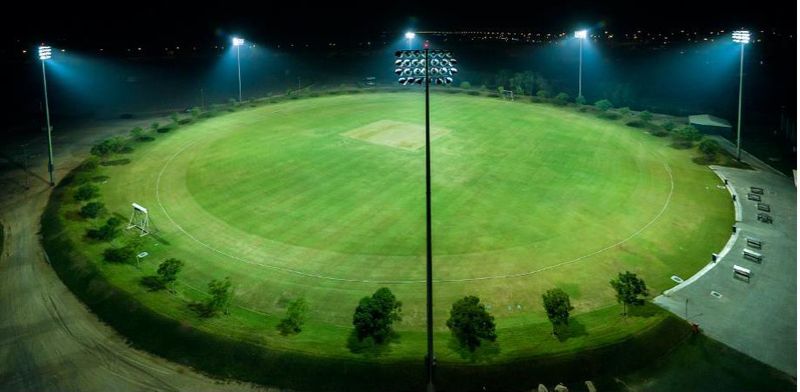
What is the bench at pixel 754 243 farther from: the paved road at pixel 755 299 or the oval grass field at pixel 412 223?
the oval grass field at pixel 412 223

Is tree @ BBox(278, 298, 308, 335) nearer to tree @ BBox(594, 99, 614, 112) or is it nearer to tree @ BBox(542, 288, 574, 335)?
tree @ BBox(542, 288, 574, 335)

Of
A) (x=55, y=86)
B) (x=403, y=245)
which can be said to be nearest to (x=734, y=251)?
(x=403, y=245)

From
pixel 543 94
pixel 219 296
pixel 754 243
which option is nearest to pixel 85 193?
pixel 219 296

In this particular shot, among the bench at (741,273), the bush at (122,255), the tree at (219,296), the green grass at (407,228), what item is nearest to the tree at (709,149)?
the green grass at (407,228)

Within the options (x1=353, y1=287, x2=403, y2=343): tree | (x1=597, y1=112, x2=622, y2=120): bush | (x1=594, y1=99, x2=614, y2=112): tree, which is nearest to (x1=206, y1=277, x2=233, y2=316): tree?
(x1=353, y1=287, x2=403, y2=343): tree

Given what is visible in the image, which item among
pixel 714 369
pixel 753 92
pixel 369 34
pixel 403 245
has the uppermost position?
pixel 369 34

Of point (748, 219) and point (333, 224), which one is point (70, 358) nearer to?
point (333, 224)
